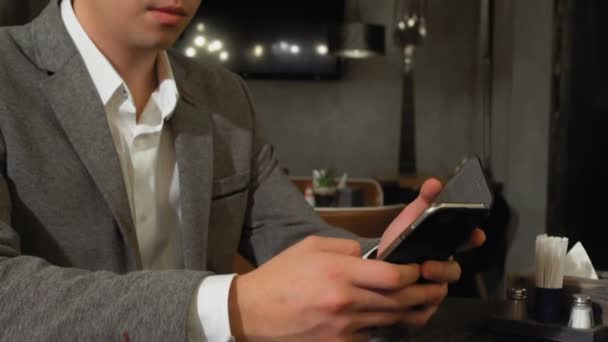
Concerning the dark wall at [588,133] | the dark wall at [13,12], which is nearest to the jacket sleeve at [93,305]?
the dark wall at [13,12]

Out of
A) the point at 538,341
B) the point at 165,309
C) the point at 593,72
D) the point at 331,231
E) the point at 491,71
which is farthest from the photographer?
the point at 491,71

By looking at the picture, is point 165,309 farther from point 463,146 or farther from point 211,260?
point 463,146

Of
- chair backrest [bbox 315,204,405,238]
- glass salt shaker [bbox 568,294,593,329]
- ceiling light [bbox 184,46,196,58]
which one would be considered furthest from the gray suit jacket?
ceiling light [bbox 184,46,196,58]

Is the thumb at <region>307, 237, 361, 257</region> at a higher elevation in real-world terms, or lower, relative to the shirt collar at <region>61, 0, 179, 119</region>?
lower

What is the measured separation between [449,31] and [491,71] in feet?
A: 2.13

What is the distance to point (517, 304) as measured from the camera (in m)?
0.74

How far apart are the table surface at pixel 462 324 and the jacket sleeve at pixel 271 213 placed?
1.08 ft

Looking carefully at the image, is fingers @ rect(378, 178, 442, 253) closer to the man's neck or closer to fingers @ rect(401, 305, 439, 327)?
fingers @ rect(401, 305, 439, 327)

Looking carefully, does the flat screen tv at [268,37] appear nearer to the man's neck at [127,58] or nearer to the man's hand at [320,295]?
the man's neck at [127,58]

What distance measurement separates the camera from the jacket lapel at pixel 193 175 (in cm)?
99

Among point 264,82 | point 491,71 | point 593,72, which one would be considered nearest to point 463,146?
Answer: point 491,71

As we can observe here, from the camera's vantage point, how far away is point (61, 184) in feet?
2.85

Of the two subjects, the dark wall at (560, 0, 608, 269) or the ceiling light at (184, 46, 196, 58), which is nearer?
the dark wall at (560, 0, 608, 269)

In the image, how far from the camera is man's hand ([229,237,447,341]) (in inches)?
20.4
